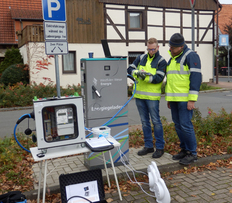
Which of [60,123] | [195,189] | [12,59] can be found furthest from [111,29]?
[60,123]

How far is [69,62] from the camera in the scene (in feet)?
59.1

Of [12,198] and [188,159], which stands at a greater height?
[12,198]

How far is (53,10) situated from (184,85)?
2354 millimetres

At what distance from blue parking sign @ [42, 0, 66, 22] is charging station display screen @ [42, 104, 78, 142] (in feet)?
5.93

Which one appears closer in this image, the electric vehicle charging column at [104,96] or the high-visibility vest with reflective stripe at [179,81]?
the electric vehicle charging column at [104,96]

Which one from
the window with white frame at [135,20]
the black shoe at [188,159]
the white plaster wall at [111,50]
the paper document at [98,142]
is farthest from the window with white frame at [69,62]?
the paper document at [98,142]

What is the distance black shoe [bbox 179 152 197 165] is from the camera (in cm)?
435

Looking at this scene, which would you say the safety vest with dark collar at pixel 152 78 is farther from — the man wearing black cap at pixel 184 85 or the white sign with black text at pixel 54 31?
the white sign with black text at pixel 54 31

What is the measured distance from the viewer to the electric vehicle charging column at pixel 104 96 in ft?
13.4

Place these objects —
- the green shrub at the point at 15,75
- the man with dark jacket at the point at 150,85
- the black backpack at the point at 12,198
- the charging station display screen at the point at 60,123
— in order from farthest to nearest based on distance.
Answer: the green shrub at the point at 15,75 < the man with dark jacket at the point at 150,85 < the charging station display screen at the point at 60,123 < the black backpack at the point at 12,198

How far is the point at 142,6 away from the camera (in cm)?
1881

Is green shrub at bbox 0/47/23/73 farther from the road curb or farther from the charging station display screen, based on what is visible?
the charging station display screen

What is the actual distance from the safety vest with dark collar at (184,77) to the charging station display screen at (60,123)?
1.79 meters

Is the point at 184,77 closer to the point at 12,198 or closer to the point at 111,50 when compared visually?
the point at 12,198
